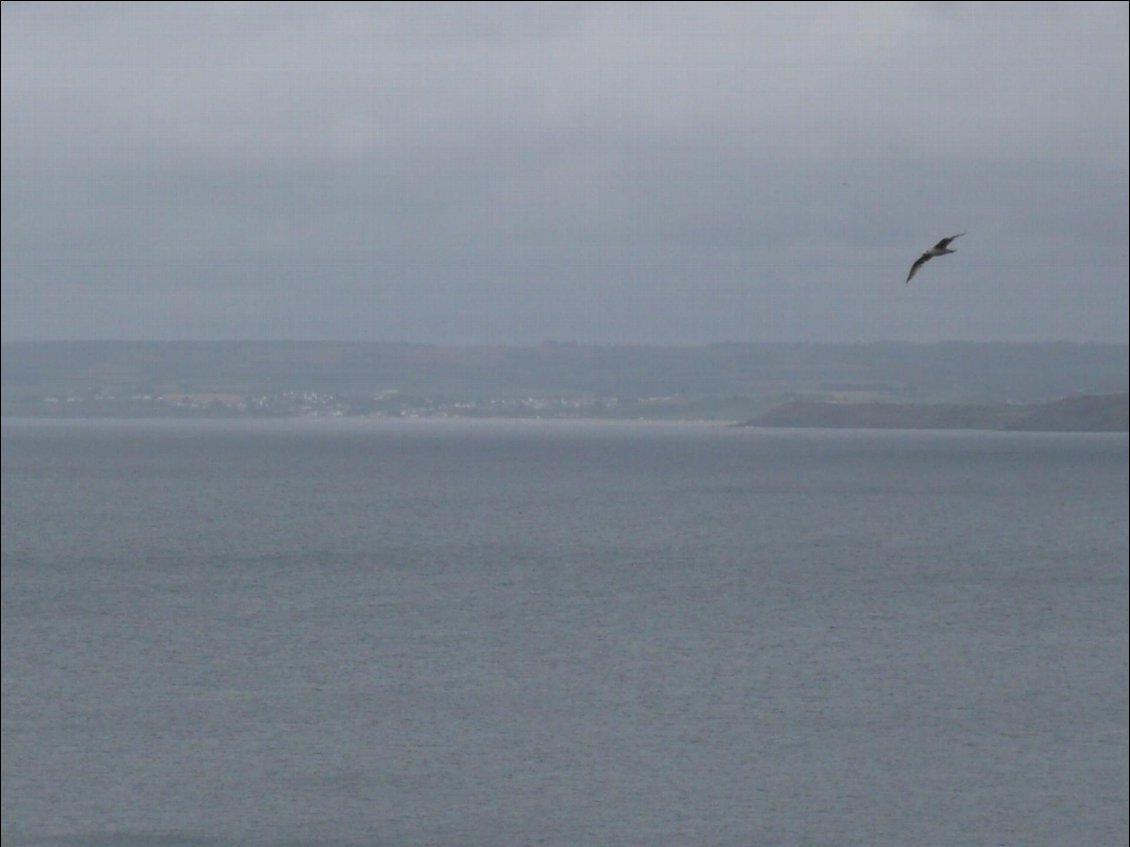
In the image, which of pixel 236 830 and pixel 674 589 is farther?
pixel 674 589

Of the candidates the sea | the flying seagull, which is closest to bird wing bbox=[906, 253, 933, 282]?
the flying seagull

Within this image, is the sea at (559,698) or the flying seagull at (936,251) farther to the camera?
the sea at (559,698)

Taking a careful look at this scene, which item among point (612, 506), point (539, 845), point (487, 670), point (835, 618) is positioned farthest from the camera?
point (612, 506)

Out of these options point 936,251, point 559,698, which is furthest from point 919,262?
point 559,698

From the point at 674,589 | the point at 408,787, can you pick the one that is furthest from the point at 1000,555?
the point at 408,787

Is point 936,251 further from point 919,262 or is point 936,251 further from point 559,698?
point 559,698

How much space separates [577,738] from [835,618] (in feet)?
113

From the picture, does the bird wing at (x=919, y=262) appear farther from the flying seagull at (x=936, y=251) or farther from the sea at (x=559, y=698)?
the sea at (x=559, y=698)

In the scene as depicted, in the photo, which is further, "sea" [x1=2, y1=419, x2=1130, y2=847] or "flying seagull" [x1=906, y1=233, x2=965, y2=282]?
"sea" [x1=2, y1=419, x2=1130, y2=847]

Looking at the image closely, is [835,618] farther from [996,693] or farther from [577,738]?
[577,738]

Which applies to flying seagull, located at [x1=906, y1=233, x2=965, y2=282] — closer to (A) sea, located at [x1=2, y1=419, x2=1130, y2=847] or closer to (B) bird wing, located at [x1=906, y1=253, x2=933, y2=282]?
(B) bird wing, located at [x1=906, y1=253, x2=933, y2=282]

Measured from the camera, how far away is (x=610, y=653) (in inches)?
3078

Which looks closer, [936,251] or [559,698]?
[936,251]

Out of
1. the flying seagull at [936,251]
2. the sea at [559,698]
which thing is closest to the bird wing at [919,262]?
the flying seagull at [936,251]
